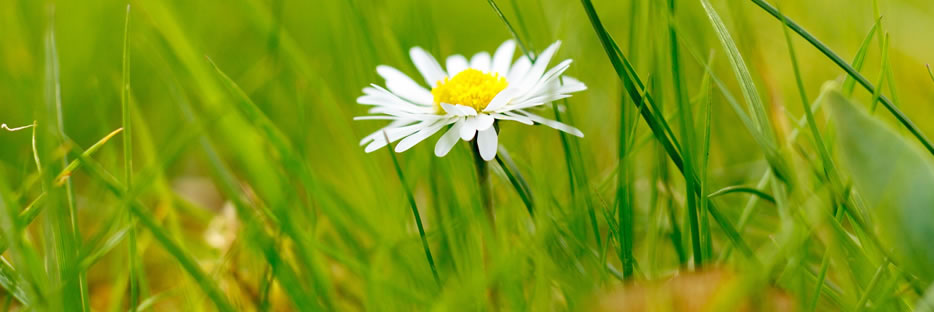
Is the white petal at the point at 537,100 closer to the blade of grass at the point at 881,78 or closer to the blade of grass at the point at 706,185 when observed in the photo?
the blade of grass at the point at 706,185

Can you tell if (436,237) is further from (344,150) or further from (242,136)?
(344,150)

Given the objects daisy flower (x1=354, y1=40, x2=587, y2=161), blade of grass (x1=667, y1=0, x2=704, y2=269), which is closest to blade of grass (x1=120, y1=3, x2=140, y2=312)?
daisy flower (x1=354, y1=40, x2=587, y2=161)

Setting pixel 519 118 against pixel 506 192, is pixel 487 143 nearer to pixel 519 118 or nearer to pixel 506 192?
pixel 519 118

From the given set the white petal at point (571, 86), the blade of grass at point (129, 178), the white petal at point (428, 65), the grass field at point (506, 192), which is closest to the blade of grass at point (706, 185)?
the grass field at point (506, 192)

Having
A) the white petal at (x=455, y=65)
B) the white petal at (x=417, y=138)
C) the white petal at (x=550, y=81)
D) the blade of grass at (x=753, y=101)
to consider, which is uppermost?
the white petal at (x=455, y=65)

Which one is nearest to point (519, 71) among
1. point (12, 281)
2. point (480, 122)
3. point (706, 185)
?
point (480, 122)

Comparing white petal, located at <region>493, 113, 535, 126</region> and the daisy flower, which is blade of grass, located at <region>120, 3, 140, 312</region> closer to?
the daisy flower
